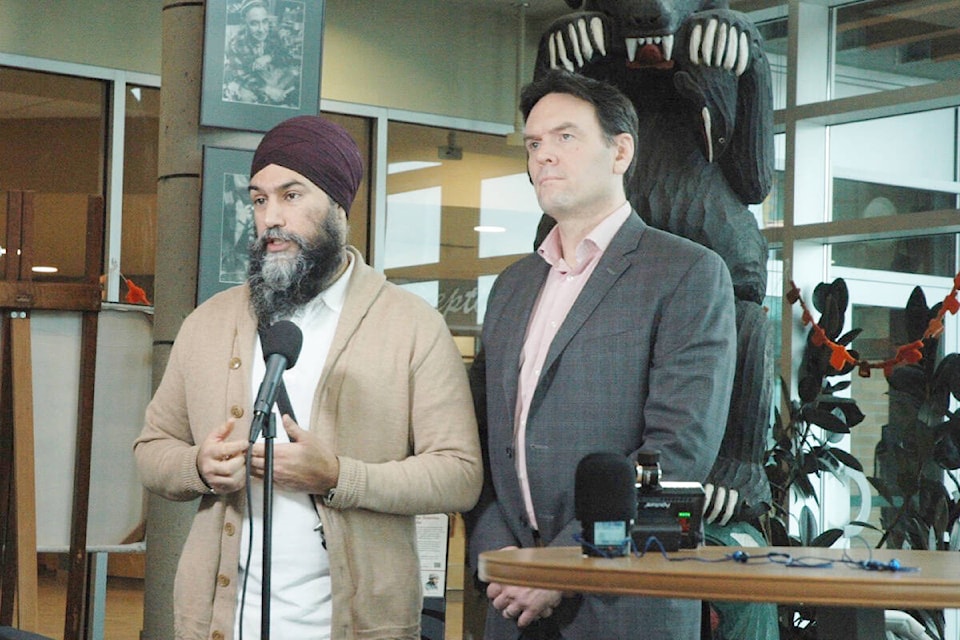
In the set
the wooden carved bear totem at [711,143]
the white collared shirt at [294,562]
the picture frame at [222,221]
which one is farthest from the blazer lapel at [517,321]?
the picture frame at [222,221]

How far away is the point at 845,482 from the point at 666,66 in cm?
389

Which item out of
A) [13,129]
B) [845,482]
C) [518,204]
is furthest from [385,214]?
[845,482]

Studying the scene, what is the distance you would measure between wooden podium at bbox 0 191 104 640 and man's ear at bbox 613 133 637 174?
5.47ft

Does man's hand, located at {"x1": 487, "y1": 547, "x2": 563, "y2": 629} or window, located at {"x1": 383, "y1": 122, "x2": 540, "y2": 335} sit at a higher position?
window, located at {"x1": 383, "y1": 122, "x2": 540, "y2": 335}

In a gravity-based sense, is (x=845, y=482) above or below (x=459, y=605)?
above

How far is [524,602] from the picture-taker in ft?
7.61

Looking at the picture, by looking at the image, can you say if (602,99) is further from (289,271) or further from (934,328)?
(934,328)

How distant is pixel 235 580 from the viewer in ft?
7.46

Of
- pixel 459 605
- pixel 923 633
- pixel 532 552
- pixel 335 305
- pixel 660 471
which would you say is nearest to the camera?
pixel 532 552

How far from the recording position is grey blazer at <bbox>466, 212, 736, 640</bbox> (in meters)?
2.32

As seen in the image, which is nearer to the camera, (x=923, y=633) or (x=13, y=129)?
(x=923, y=633)

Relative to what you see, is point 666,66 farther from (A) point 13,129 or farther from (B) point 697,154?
(A) point 13,129

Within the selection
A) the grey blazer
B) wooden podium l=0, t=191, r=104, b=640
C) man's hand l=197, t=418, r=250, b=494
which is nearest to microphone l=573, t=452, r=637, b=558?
the grey blazer

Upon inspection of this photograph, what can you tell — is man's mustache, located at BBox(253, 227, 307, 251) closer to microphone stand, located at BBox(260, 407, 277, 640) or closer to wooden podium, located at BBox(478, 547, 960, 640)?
microphone stand, located at BBox(260, 407, 277, 640)
